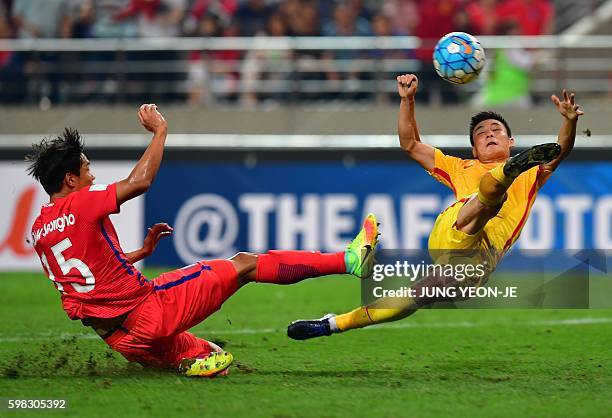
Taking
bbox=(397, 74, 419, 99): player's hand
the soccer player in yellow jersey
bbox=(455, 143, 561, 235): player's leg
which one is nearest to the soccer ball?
the soccer player in yellow jersey

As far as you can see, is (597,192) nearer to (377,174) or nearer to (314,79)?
(377,174)

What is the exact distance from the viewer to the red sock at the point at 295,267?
21.5 feet

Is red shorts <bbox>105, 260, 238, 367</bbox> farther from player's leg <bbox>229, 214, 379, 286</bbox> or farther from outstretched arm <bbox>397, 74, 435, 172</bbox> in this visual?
outstretched arm <bbox>397, 74, 435, 172</bbox>

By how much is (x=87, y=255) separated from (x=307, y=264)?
1287mm

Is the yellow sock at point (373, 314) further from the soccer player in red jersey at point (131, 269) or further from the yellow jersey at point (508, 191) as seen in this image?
the yellow jersey at point (508, 191)

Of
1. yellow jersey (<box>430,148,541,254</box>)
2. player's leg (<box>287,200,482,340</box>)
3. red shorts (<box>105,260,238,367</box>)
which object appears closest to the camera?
red shorts (<box>105,260,238,367</box>)

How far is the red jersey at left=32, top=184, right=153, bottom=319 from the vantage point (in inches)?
247

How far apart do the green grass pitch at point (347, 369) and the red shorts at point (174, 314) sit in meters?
0.16

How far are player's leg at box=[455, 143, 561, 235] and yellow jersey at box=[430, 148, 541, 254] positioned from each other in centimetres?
48

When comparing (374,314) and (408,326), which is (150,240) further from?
(408,326)

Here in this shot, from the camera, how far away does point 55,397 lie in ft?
19.4

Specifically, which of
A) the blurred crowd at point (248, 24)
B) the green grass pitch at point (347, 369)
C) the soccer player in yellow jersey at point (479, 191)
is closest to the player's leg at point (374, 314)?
the soccer player in yellow jersey at point (479, 191)

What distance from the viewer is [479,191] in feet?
22.2

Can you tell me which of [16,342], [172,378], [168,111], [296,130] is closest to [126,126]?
[168,111]
